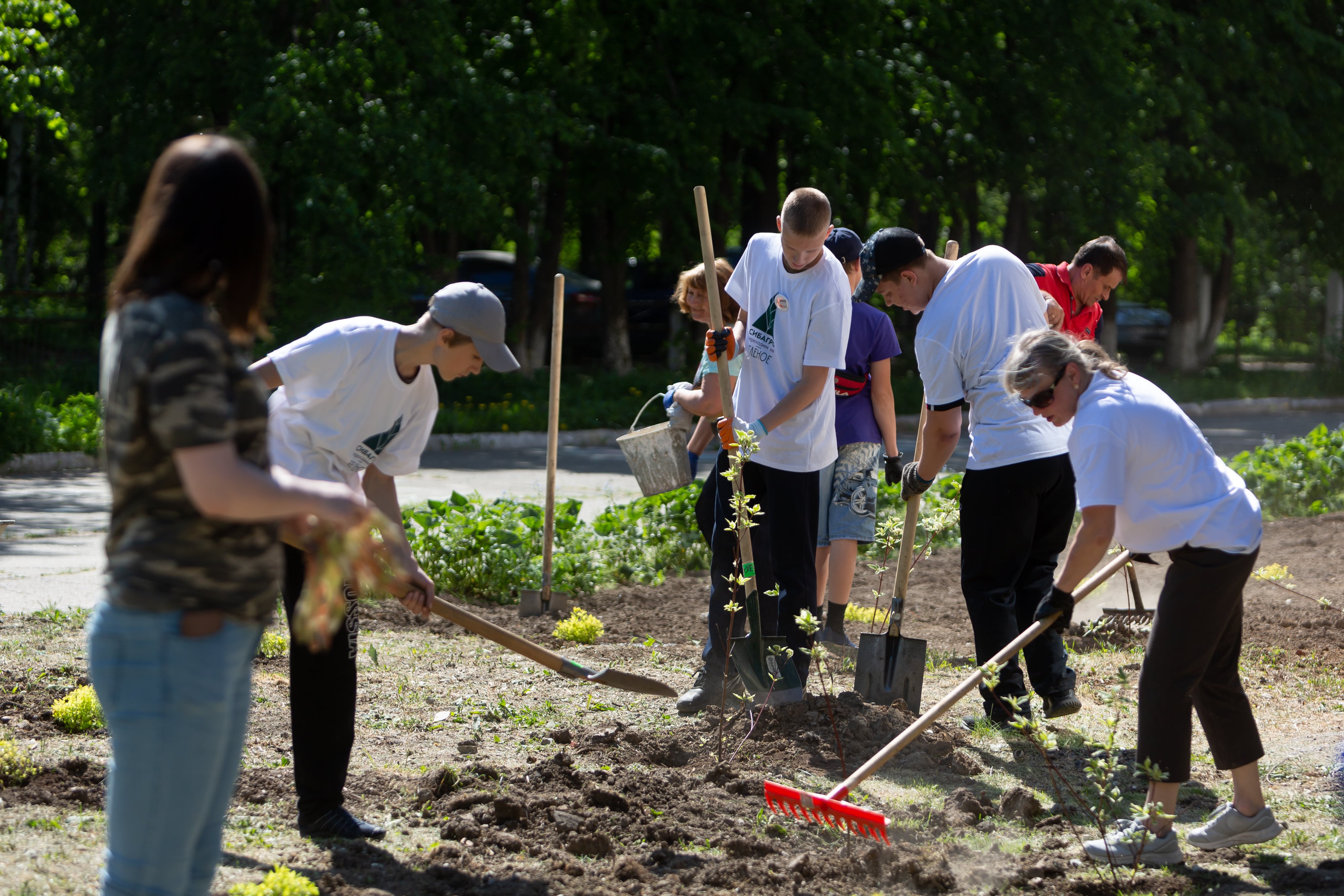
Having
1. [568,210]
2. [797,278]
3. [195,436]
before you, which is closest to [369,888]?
[195,436]

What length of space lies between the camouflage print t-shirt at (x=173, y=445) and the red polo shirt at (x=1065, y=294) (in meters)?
4.71

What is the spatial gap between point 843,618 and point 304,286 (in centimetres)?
1115

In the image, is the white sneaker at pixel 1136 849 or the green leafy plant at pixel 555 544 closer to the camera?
the white sneaker at pixel 1136 849

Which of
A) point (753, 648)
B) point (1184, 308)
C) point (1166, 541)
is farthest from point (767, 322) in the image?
point (1184, 308)

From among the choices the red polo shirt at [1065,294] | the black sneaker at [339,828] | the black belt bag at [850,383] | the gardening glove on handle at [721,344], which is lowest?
the black sneaker at [339,828]

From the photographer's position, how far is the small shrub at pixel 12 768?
153 inches

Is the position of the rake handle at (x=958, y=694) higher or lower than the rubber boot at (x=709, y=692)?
higher

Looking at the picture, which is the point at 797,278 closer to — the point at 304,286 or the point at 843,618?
the point at 843,618

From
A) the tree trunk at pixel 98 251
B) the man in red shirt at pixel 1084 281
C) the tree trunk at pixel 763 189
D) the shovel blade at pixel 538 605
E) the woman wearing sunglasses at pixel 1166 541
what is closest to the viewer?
the woman wearing sunglasses at pixel 1166 541

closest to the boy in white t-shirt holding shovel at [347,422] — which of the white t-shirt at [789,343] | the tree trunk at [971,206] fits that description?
the white t-shirt at [789,343]

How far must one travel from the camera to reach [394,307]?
1669cm

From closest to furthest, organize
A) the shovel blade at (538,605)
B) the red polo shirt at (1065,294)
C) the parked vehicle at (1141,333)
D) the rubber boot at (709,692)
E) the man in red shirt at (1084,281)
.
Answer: the rubber boot at (709,692) → the man in red shirt at (1084,281) → the red polo shirt at (1065,294) → the shovel blade at (538,605) → the parked vehicle at (1141,333)

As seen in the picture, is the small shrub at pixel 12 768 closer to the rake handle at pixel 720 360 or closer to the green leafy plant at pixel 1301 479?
the rake handle at pixel 720 360

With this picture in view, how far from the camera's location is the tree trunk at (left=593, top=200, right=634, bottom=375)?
1995 centimetres
